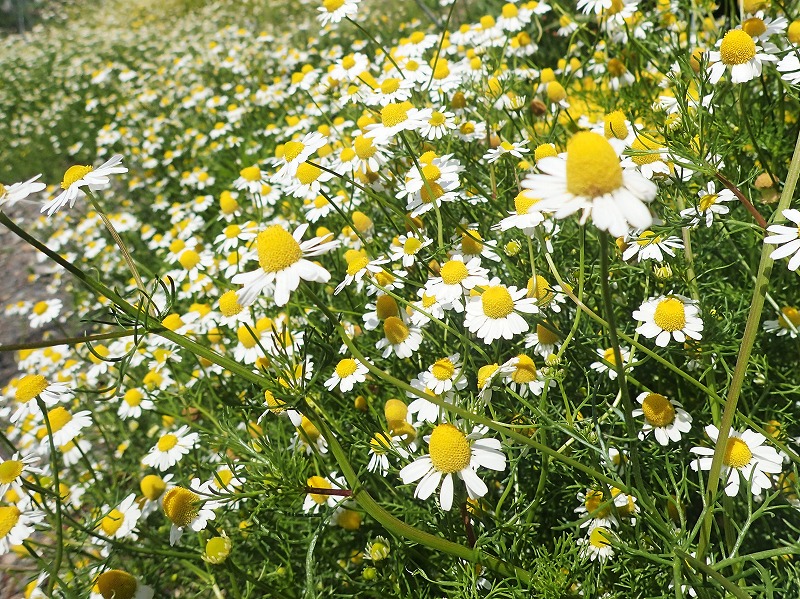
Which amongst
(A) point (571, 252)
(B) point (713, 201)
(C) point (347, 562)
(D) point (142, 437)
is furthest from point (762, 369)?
(D) point (142, 437)

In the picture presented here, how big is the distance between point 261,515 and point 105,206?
3548 mm

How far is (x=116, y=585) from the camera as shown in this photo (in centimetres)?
125

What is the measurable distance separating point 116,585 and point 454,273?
38.3 inches

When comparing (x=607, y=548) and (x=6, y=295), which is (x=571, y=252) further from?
(x=6, y=295)

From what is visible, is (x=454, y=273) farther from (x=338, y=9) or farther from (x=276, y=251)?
(x=338, y=9)

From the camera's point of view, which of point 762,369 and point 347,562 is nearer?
point 762,369

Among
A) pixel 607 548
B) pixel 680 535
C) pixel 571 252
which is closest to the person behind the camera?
pixel 680 535

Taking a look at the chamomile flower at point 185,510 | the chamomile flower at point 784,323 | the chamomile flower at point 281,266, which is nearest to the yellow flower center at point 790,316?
the chamomile flower at point 784,323

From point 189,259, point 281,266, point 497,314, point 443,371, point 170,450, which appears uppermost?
point 281,266

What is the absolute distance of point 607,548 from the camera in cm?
128

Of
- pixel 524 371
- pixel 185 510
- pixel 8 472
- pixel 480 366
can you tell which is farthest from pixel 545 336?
pixel 8 472

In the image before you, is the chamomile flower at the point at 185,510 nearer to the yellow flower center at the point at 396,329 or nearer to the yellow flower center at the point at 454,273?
the yellow flower center at the point at 396,329

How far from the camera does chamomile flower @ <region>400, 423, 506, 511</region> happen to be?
110 cm

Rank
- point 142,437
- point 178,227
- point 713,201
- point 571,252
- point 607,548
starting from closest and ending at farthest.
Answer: point 607,548 < point 713,201 < point 571,252 < point 142,437 < point 178,227
